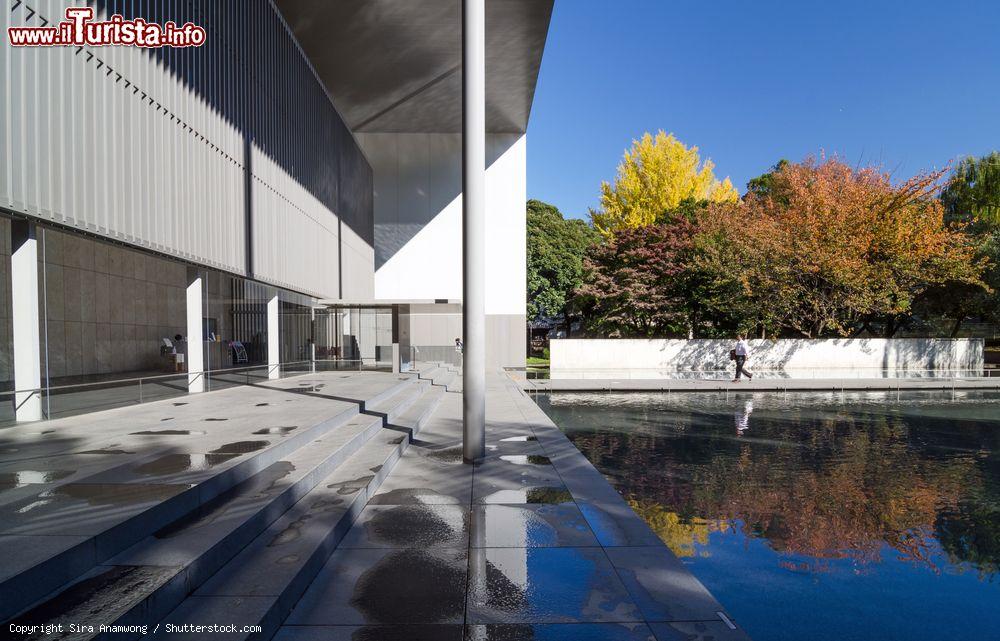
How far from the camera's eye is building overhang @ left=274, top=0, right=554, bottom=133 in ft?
58.9

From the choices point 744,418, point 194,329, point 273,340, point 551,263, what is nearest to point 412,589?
point 744,418

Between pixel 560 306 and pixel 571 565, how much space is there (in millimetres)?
35556

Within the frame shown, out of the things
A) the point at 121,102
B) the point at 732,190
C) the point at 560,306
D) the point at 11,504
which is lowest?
the point at 11,504

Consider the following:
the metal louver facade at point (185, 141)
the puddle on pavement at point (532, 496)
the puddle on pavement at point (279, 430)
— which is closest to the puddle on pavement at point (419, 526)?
the puddle on pavement at point (532, 496)

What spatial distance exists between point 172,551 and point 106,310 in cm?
1721

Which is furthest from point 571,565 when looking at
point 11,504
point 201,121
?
point 201,121

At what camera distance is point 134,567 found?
3.28m

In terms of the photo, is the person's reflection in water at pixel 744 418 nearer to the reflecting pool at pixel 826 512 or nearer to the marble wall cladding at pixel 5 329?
the reflecting pool at pixel 826 512

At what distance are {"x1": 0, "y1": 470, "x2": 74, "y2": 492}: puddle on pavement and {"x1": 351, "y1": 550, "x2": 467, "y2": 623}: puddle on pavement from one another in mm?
3009

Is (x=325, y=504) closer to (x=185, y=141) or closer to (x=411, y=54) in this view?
(x=185, y=141)

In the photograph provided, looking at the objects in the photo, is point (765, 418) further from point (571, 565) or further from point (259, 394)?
point (259, 394)

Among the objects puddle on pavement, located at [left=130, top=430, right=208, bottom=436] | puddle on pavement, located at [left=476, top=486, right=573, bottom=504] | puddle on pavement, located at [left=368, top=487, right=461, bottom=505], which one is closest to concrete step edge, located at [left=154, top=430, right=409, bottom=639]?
puddle on pavement, located at [left=368, top=487, right=461, bottom=505]

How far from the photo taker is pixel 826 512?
5750 millimetres

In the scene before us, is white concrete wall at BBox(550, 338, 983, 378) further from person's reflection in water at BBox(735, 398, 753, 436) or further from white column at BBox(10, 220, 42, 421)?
white column at BBox(10, 220, 42, 421)
